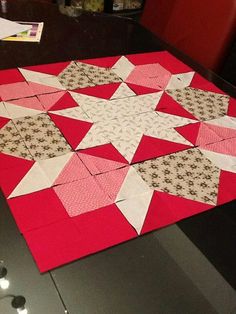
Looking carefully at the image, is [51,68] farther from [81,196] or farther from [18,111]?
[81,196]

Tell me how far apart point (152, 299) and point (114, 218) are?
0.17 metres

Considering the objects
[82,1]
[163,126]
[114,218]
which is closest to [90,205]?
[114,218]

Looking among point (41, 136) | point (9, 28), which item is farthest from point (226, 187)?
point (9, 28)

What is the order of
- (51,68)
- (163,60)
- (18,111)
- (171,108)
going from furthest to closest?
(163,60) → (51,68) → (171,108) → (18,111)

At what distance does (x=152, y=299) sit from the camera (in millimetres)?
586

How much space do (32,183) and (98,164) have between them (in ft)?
0.50

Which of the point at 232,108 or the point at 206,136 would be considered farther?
the point at 232,108

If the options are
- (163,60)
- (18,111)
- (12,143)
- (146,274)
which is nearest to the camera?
(146,274)

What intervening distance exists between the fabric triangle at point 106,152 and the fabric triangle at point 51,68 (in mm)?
402

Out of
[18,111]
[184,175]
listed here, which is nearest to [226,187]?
[184,175]

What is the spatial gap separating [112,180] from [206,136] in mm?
317

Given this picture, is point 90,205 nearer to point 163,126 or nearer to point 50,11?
point 163,126

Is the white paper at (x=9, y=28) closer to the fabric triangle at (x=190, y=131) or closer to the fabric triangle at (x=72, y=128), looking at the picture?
the fabric triangle at (x=72, y=128)

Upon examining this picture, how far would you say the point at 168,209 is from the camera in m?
0.74
